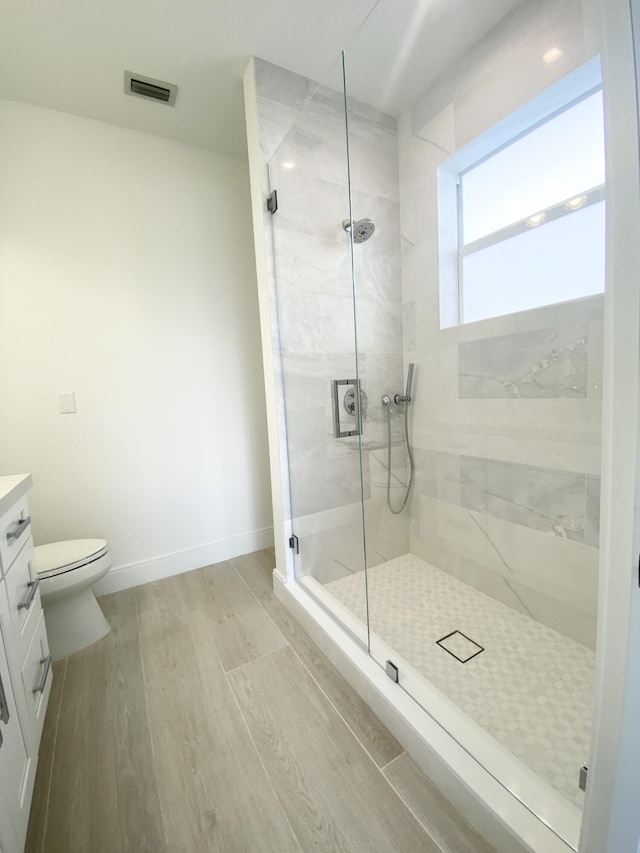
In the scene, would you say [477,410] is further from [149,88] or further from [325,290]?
[149,88]

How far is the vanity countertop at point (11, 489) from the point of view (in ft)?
3.15

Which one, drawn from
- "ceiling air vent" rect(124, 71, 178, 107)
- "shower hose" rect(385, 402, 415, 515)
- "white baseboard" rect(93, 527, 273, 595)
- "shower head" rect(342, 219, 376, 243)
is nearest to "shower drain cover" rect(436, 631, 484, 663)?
"shower hose" rect(385, 402, 415, 515)

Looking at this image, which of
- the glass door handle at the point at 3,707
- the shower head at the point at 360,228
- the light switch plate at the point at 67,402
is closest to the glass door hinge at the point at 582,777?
the glass door handle at the point at 3,707

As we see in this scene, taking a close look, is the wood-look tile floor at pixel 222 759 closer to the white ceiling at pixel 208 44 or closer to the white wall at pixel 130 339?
the white wall at pixel 130 339

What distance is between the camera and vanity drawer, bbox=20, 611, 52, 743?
1.01 metres

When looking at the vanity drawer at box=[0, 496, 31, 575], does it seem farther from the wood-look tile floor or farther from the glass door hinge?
the glass door hinge

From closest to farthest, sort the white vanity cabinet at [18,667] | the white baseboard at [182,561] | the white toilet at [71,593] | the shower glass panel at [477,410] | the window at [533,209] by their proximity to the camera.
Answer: the white vanity cabinet at [18,667] < the shower glass panel at [477,410] < the window at [533,209] < the white toilet at [71,593] < the white baseboard at [182,561]

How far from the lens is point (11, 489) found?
1049mm

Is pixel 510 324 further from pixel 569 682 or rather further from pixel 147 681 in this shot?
pixel 147 681

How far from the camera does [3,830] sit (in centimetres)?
72

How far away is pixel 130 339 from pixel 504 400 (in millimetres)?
1991

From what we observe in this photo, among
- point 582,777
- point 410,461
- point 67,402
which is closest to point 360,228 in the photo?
point 410,461

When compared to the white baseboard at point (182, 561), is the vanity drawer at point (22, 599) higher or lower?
higher

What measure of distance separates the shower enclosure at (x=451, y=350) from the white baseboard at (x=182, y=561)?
67 centimetres
